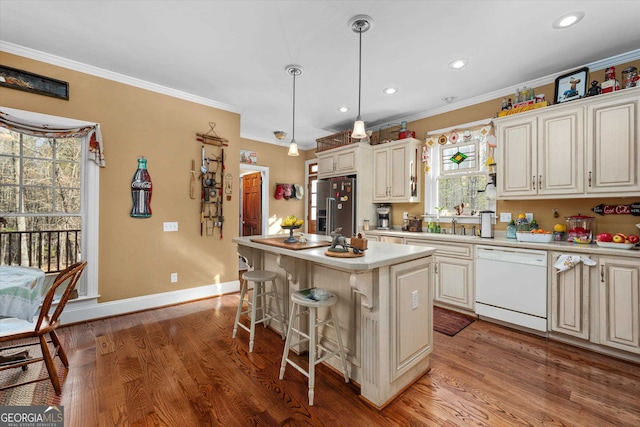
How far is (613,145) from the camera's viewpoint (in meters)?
2.55

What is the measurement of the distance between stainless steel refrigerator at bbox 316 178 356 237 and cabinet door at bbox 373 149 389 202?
40 centimetres

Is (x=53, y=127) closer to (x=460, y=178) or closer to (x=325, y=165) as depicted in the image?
(x=325, y=165)

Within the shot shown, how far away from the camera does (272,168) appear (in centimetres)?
612

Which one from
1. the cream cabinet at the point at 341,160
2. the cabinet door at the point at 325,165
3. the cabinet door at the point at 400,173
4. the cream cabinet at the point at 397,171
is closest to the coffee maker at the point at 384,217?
the cream cabinet at the point at 397,171

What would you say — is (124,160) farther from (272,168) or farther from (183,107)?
(272,168)

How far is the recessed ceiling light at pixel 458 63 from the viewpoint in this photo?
2831 mm

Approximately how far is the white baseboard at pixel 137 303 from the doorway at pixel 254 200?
6.80 ft

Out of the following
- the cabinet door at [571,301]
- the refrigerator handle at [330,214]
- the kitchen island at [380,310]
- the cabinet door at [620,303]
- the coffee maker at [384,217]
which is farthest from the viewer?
the refrigerator handle at [330,214]

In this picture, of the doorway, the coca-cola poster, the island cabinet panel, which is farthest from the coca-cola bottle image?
the coca-cola poster

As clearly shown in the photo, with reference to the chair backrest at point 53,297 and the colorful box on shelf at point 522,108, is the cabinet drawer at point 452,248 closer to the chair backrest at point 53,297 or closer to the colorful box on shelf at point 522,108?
the colorful box on shelf at point 522,108

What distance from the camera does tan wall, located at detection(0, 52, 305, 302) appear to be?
306cm

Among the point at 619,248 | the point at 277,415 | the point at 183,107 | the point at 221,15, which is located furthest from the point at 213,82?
the point at 619,248

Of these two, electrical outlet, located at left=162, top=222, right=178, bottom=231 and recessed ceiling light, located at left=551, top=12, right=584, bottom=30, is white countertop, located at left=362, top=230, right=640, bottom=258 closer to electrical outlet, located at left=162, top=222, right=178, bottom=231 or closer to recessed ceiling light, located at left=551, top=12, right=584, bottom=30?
recessed ceiling light, located at left=551, top=12, right=584, bottom=30

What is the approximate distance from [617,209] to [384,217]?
8.84ft
